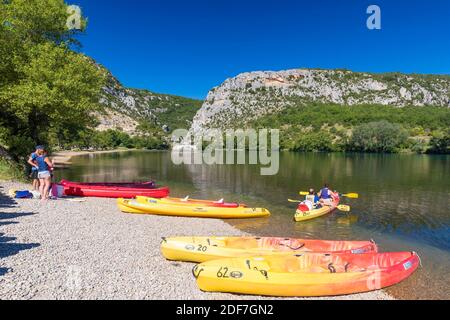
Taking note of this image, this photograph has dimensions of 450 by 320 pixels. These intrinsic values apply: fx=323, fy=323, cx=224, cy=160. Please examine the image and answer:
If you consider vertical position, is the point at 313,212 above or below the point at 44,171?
below

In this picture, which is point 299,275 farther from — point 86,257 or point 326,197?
point 326,197

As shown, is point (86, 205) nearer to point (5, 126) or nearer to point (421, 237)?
point (5, 126)

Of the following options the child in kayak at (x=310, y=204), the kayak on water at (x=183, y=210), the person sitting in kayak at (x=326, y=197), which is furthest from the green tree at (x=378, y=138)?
the kayak on water at (x=183, y=210)

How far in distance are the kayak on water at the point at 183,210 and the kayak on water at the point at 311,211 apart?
2543 mm

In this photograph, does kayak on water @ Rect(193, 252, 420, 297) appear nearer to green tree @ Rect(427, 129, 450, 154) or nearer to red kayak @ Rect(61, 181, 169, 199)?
red kayak @ Rect(61, 181, 169, 199)

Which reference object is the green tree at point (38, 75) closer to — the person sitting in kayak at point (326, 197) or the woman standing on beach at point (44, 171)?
the woman standing on beach at point (44, 171)

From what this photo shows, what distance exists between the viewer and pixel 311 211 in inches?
828

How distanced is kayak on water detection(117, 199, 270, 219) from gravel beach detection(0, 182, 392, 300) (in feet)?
6.77

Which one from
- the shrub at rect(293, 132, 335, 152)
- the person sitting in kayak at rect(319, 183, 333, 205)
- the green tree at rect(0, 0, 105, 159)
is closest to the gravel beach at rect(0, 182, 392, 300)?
the person sitting in kayak at rect(319, 183, 333, 205)

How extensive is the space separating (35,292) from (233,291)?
537 cm

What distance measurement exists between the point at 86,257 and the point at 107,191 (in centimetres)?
1355

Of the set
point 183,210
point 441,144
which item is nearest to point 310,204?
point 183,210

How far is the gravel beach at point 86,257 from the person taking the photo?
29.1 feet

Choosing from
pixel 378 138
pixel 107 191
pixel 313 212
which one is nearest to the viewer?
pixel 313 212
